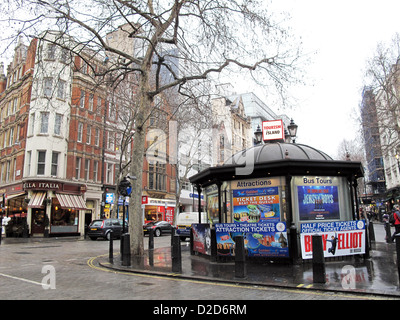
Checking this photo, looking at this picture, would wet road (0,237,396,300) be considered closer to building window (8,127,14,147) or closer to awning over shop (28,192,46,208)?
awning over shop (28,192,46,208)

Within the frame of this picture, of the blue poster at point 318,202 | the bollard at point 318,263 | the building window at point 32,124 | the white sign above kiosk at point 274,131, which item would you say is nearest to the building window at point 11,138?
the building window at point 32,124

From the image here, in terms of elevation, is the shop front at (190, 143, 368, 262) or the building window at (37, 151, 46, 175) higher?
the building window at (37, 151, 46, 175)

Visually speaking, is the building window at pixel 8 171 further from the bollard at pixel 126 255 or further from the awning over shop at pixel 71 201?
the bollard at pixel 126 255

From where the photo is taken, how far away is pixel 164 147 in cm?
3988

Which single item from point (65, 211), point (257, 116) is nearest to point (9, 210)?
point (65, 211)

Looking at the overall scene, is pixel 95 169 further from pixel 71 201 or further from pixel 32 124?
pixel 32 124

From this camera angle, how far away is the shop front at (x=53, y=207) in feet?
94.6

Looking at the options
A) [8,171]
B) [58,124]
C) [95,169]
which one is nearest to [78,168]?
[95,169]

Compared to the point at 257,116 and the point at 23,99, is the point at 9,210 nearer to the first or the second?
the point at 23,99

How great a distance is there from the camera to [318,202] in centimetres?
1152

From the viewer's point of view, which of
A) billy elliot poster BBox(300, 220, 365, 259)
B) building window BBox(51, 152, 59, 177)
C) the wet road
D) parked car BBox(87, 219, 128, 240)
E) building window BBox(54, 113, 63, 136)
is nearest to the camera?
the wet road

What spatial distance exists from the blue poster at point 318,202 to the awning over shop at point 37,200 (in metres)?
24.9

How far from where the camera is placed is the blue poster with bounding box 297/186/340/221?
1131 centimetres

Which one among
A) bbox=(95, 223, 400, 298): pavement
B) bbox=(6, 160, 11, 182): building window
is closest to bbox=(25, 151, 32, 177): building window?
bbox=(6, 160, 11, 182): building window
